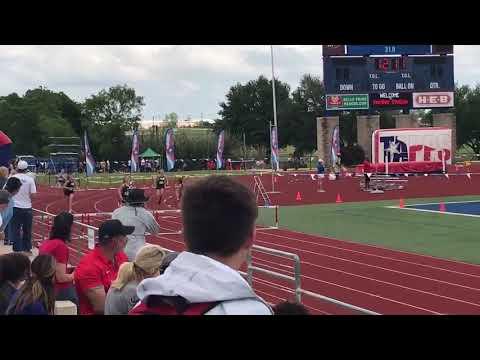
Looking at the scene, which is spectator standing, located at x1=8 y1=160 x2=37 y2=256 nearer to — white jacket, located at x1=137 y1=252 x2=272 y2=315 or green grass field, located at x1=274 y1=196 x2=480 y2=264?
green grass field, located at x1=274 y1=196 x2=480 y2=264

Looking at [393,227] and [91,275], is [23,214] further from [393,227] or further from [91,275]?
[393,227]

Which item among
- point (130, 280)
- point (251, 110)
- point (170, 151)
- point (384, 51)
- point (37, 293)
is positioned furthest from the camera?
point (251, 110)

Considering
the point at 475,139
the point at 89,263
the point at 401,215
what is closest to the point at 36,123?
the point at 475,139

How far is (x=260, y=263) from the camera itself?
13352mm

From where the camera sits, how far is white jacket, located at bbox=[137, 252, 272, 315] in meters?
1.94

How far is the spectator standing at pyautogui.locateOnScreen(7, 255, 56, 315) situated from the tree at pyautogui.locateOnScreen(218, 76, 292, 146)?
9179cm

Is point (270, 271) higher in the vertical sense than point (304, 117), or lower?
lower

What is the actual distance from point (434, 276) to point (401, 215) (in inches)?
428

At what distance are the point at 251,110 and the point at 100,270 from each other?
97652 millimetres

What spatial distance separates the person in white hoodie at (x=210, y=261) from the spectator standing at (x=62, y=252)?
4.21 meters

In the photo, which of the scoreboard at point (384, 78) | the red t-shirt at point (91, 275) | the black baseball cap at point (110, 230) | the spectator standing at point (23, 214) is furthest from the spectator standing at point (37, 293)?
the scoreboard at point (384, 78)

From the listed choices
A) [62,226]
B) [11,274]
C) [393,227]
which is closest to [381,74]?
[393,227]

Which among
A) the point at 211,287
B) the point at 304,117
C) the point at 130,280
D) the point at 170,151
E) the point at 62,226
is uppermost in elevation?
the point at 304,117

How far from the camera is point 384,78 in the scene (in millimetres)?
47406
